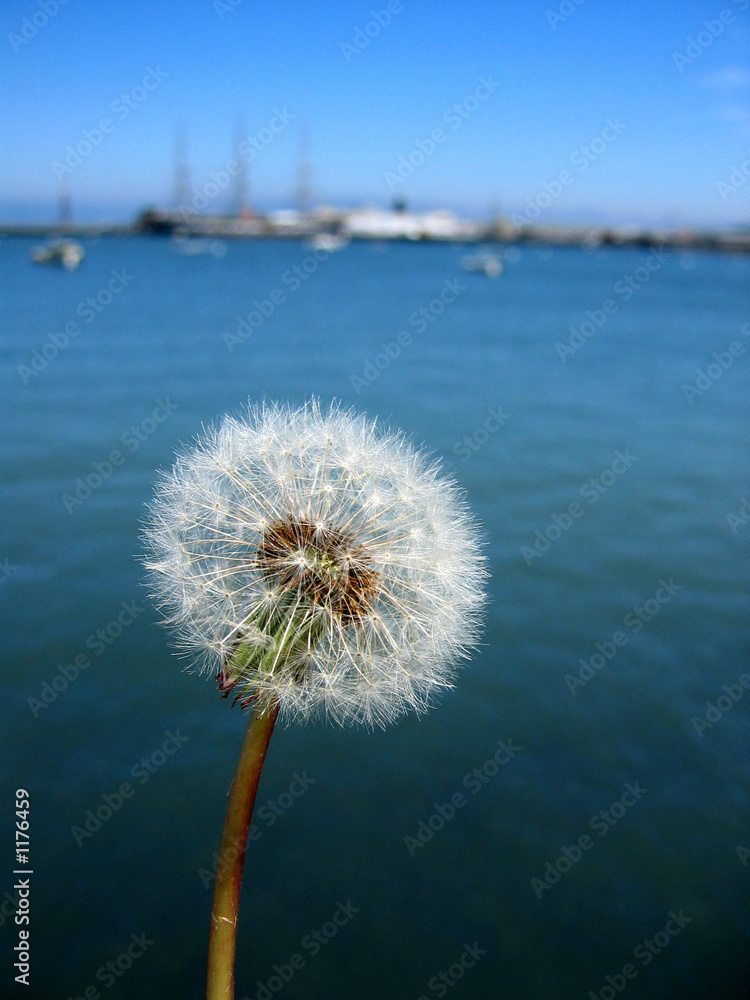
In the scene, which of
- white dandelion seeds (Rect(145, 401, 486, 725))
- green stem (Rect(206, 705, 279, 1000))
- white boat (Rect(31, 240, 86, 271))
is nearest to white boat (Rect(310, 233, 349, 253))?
white boat (Rect(31, 240, 86, 271))

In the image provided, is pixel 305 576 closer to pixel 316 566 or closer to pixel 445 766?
pixel 316 566

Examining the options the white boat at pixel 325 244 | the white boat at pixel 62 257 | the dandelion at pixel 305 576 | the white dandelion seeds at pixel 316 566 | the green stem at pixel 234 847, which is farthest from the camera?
the white boat at pixel 325 244

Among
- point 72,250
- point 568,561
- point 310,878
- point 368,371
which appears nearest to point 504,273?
point 72,250

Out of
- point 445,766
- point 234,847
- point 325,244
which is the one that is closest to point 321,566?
point 234,847

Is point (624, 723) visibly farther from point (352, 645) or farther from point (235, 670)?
point (235, 670)

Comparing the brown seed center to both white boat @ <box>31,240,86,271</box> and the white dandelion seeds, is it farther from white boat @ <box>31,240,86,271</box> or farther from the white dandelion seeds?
white boat @ <box>31,240,86,271</box>

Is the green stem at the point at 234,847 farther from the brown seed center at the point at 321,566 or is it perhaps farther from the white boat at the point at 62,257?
the white boat at the point at 62,257

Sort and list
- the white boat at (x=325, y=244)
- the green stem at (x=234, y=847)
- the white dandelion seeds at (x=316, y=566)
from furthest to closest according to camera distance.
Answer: the white boat at (x=325, y=244)
the white dandelion seeds at (x=316, y=566)
the green stem at (x=234, y=847)

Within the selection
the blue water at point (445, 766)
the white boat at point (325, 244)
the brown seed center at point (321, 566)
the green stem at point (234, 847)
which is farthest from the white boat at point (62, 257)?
the white boat at point (325, 244)

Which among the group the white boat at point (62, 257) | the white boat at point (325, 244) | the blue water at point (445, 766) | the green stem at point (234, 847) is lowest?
the white boat at point (325, 244)
